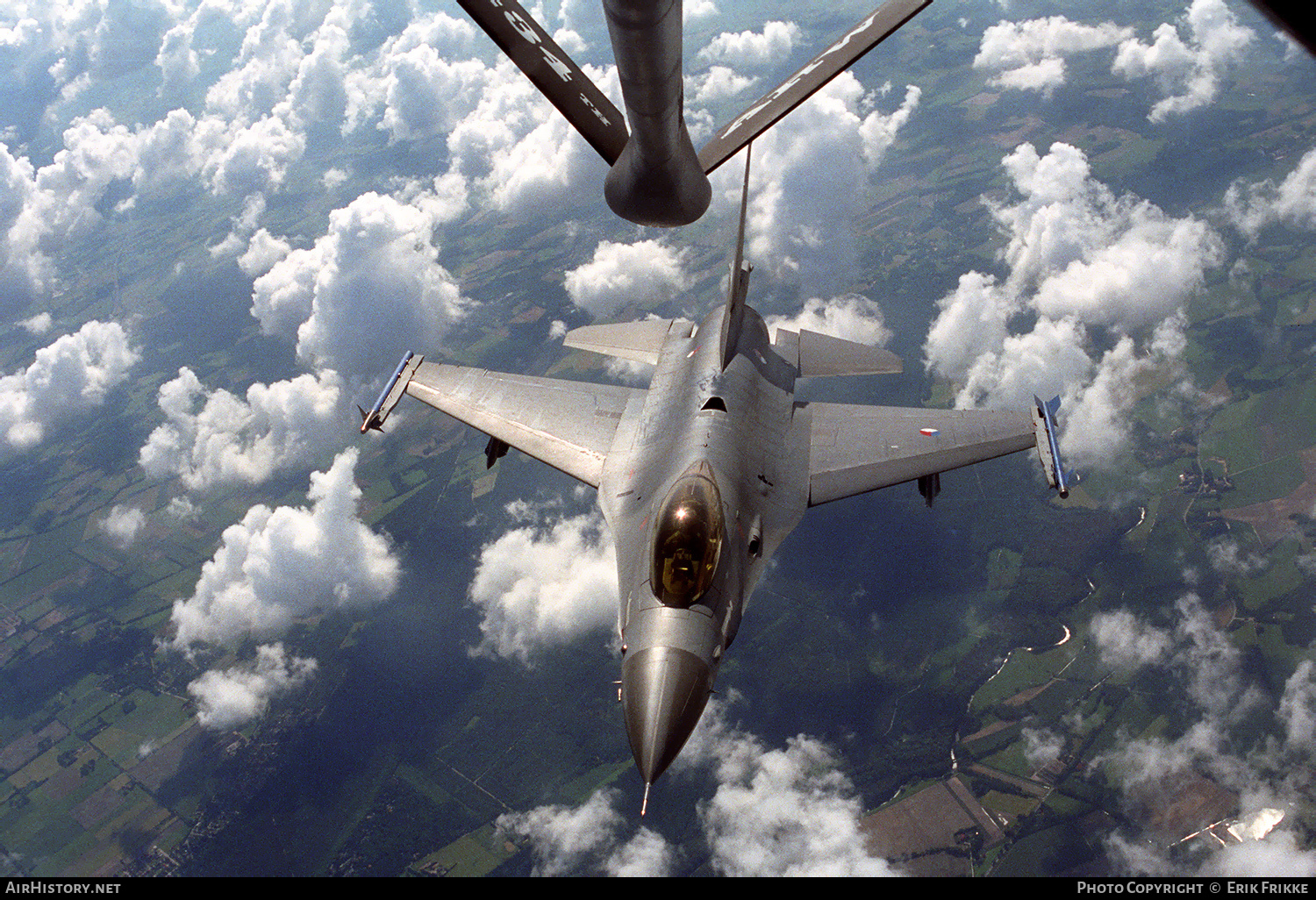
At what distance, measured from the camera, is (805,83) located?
9523 mm

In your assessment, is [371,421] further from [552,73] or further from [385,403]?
[552,73]

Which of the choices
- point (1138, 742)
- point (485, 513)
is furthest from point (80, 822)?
point (1138, 742)

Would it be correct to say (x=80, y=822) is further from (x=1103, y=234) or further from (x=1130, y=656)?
(x=1103, y=234)

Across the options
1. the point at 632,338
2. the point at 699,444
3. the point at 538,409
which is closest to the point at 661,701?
the point at 699,444

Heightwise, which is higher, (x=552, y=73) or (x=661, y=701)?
(x=552, y=73)

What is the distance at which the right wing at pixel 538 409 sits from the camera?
80.7 feet

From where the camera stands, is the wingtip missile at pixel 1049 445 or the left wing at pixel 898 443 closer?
the wingtip missile at pixel 1049 445

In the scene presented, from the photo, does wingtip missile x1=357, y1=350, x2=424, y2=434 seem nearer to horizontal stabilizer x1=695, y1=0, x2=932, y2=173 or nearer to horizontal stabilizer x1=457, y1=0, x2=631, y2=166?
horizontal stabilizer x1=457, y1=0, x2=631, y2=166

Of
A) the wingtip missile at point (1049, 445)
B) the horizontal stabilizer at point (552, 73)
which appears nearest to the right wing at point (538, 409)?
the wingtip missile at point (1049, 445)

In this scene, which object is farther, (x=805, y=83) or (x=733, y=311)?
(x=733, y=311)

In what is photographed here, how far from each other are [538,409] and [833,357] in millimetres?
13465

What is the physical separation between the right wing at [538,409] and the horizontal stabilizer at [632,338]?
1969mm

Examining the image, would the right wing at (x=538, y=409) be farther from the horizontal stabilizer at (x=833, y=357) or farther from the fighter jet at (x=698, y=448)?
the horizontal stabilizer at (x=833, y=357)

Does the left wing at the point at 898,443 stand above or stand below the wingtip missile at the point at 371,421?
below
